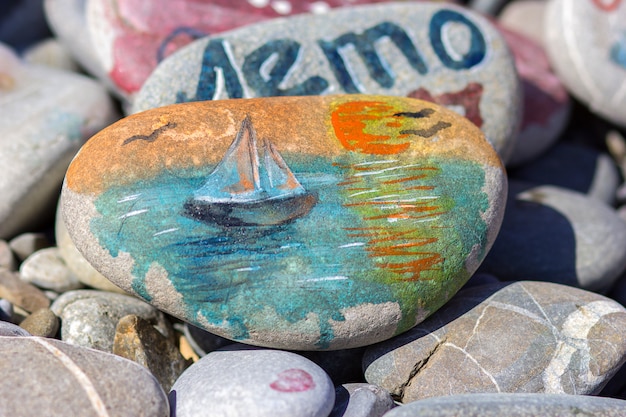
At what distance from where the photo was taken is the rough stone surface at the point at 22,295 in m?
2.55

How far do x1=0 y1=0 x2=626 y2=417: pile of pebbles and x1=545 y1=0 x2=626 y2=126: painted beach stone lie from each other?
26 millimetres

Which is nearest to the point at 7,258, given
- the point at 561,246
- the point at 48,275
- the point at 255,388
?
the point at 48,275

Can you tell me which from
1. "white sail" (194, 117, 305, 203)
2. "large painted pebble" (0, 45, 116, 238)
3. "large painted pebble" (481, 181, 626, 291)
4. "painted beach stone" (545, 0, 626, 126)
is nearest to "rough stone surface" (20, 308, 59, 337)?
"large painted pebble" (0, 45, 116, 238)

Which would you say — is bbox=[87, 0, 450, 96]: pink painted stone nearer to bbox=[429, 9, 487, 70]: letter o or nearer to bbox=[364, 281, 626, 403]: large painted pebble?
bbox=[429, 9, 487, 70]: letter o

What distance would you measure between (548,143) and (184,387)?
2561 mm

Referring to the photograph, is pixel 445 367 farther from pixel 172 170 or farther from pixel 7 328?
pixel 7 328

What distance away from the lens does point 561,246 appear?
2.90 meters

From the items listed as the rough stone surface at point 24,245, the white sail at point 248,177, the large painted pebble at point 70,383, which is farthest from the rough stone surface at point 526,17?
the large painted pebble at point 70,383

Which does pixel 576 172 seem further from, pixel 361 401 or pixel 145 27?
pixel 145 27

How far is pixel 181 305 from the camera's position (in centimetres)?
209

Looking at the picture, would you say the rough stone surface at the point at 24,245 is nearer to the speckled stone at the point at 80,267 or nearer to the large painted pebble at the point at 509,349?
the speckled stone at the point at 80,267

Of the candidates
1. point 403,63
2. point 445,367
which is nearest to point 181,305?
point 445,367

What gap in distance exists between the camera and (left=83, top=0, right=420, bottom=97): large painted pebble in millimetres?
3170

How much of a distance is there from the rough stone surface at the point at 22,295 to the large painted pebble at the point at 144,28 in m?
1.07
